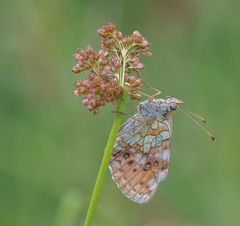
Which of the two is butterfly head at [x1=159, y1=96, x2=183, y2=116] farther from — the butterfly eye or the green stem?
the green stem

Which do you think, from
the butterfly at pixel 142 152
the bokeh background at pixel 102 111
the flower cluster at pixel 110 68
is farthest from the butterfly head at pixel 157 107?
the bokeh background at pixel 102 111

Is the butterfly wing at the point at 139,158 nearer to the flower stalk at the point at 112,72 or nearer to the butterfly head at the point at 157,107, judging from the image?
the butterfly head at the point at 157,107

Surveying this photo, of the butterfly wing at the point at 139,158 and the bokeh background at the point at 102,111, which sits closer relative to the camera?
A: the butterfly wing at the point at 139,158

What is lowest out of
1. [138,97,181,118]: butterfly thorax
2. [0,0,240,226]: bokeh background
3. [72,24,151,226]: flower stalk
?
[72,24,151,226]: flower stalk

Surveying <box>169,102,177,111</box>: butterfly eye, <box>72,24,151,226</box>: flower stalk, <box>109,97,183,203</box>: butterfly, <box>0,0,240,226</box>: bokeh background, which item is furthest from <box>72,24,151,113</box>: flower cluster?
<box>0,0,240,226</box>: bokeh background

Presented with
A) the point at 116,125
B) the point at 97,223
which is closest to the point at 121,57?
the point at 116,125

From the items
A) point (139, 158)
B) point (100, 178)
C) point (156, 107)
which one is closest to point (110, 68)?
point (100, 178)

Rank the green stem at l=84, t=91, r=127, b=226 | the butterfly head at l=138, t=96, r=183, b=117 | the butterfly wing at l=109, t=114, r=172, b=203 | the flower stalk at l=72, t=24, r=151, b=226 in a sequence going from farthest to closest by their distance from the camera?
the butterfly head at l=138, t=96, r=183, b=117
the butterfly wing at l=109, t=114, r=172, b=203
the flower stalk at l=72, t=24, r=151, b=226
the green stem at l=84, t=91, r=127, b=226
